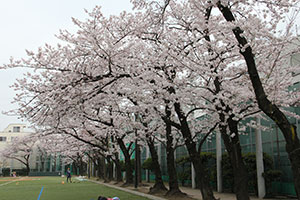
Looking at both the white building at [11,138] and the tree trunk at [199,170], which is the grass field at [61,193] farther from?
the white building at [11,138]

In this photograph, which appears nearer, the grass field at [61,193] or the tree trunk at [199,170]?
the tree trunk at [199,170]

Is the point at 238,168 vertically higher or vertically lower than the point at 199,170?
higher

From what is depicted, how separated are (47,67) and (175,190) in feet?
27.6

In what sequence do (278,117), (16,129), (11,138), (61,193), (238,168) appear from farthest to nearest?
(16,129) → (11,138) → (61,193) → (238,168) → (278,117)

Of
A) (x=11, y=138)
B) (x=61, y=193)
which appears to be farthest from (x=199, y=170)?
(x=11, y=138)

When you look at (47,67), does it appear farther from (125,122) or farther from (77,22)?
(125,122)

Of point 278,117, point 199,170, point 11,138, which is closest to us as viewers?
point 278,117

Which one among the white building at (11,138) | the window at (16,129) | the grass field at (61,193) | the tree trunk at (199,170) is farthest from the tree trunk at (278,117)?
the window at (16,129)

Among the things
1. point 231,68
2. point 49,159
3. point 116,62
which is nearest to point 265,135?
point 231,68

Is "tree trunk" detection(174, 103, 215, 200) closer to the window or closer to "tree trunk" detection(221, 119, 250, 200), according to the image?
"tree trunk" detection(221, 119, 250, 200)

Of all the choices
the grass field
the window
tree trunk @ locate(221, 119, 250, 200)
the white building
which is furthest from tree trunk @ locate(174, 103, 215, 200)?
the window

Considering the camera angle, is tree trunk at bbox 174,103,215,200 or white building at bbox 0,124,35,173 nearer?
tree trunk at bbox 174,103,215,200

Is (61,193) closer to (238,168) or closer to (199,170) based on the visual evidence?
(199,170)

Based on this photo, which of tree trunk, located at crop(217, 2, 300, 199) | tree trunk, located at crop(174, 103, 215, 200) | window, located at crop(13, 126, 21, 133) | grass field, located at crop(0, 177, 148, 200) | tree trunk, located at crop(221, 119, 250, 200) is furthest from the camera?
window, located at crop(13, 126, 21, 133)
